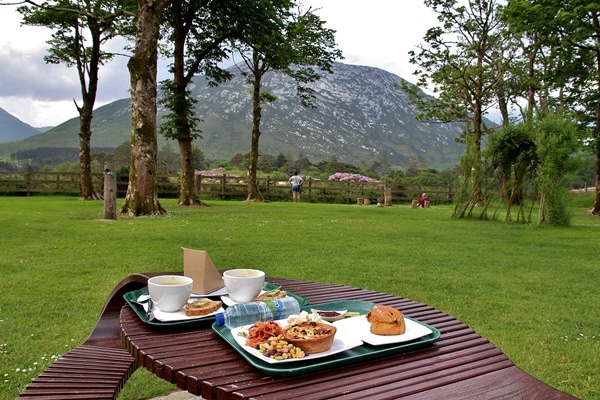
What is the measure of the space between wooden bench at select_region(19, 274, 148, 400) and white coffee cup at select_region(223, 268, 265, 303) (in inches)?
20.3

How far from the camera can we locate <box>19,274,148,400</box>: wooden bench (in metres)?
1.43

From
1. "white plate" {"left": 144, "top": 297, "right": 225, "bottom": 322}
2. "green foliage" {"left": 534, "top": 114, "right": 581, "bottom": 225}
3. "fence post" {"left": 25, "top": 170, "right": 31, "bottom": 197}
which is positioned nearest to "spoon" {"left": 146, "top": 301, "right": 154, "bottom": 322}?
"white plate" {"left": 144, "top": 297, "right": 225, "bottom": 322}

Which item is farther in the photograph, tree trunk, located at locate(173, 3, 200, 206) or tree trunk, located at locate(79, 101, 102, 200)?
tree trunk, located at locate(79, 101, 102, 200)

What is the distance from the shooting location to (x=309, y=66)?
19781 millimetres

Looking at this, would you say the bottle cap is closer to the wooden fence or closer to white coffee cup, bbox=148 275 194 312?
white coffee cup, bbox=148 275 194 312

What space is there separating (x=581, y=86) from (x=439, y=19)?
662cm

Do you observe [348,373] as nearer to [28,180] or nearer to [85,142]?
[85,142]

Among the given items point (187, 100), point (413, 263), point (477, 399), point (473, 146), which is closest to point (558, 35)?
point (473, 146)

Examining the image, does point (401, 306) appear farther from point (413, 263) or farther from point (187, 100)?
point (187, 100)

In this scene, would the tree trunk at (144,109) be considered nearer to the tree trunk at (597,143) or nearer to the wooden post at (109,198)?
the wooden post at (109,198)

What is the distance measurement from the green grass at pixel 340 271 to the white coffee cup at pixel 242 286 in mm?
1422

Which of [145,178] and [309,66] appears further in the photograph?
[309,66]

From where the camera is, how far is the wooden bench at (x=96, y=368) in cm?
143

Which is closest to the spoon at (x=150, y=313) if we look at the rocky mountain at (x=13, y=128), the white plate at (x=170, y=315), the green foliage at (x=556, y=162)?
the white plate at (x=170, y=315)
